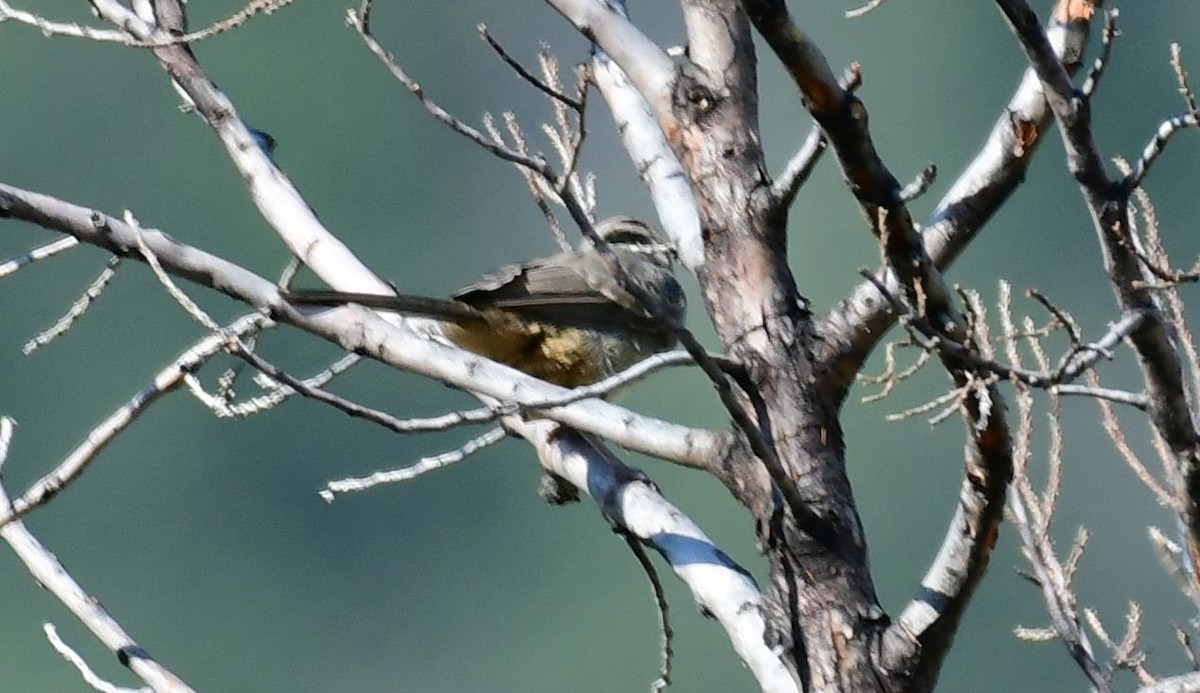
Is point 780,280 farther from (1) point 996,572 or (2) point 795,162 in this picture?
(1) point 996,572

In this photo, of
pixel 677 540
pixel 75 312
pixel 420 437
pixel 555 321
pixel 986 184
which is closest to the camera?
pixel 986 184

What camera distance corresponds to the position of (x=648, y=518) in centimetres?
387

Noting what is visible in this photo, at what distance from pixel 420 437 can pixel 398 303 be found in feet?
49.2

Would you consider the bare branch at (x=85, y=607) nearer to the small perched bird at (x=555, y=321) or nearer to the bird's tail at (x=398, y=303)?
the bird's tail at (x=398, y=303)

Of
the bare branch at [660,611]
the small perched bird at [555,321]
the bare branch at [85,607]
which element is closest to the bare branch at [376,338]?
the bare branch at [660,611]

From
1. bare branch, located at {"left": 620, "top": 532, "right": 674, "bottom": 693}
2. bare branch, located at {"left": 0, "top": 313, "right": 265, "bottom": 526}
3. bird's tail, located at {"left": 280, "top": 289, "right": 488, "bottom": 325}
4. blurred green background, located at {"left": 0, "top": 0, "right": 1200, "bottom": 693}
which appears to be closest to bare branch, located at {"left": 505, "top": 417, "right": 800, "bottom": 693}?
bare branch, located at {"left": 620, "top": 532, "right": 674, "bottom": 693}

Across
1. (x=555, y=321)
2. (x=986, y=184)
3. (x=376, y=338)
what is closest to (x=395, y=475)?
(x=376, y=338)

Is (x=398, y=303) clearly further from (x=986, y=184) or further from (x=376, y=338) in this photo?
(x=986, y=184)

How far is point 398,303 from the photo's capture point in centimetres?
445

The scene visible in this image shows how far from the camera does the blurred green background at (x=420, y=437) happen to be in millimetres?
21469

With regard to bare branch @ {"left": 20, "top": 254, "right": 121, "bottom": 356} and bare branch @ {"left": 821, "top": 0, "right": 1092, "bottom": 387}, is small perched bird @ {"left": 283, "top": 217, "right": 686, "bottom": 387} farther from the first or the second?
bare branch @ {"left": 821, "top": 0, "right": 1092, "bottom": 387}

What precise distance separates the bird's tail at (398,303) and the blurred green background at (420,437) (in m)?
12.8

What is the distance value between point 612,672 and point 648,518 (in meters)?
18.6

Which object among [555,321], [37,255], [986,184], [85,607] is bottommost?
[85,607]
